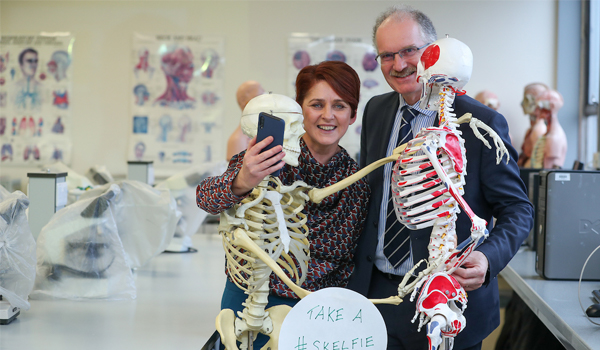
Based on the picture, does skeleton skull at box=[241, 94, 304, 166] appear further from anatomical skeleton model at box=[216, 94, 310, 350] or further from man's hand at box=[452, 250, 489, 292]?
man's hand at box=[452, 250, 489, 292]

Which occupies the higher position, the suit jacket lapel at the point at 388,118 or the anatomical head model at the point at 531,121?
the anatomical head model at the point at 531,121

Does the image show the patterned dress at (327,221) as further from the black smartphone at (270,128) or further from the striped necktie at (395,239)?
the black smartphone at (270,128)

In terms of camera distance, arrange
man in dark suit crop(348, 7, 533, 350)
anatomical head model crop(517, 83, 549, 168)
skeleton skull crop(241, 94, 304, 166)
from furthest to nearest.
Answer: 1. anatomical head model crop(517, 83, 549, 168)
2. man in dark suit crop(348, 7, 533, 350)
3. skeleton skull crop(241, 94, 304, 166)

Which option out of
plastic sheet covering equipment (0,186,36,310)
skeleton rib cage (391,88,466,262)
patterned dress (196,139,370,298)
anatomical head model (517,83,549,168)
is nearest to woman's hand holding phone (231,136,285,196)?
patterned dress (196,139,370,298)

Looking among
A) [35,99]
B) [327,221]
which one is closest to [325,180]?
[327,221]

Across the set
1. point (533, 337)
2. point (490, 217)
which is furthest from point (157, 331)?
point (533, 337)

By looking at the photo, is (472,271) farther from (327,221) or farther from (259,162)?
(259,162)

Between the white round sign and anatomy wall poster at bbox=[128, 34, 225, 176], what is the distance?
4.06 metres

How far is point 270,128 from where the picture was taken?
1012mm

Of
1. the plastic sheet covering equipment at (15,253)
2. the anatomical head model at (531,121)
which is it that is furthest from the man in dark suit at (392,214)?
the anatomical head model at (531,121)

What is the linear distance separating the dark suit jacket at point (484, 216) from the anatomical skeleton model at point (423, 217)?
151mm

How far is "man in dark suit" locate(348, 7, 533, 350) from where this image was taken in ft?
3.98

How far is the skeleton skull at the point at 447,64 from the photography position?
994mm

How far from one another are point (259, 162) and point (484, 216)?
0.65m
